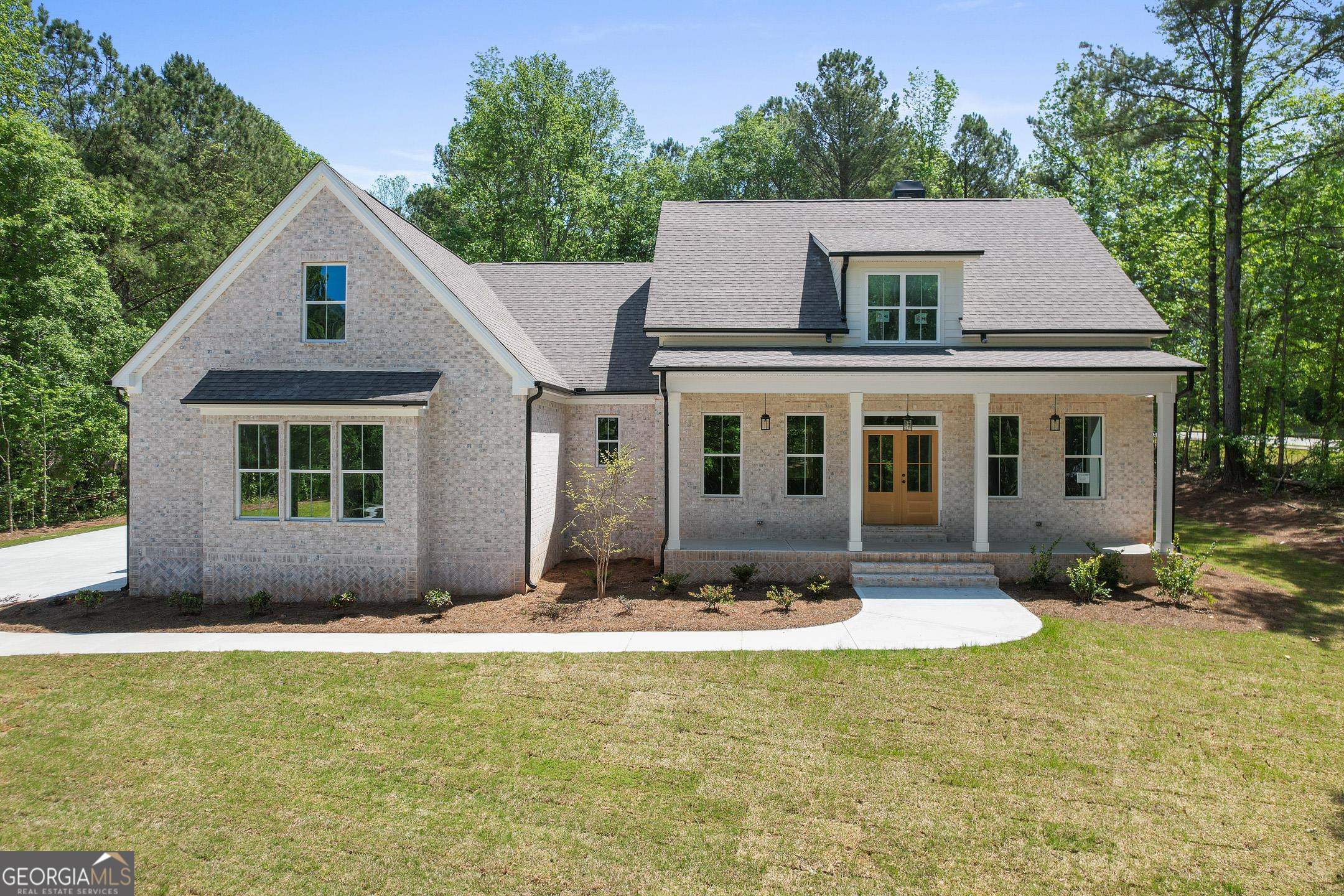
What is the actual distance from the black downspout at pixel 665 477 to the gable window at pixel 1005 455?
6.93 m

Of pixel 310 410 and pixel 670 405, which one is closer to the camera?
pixel 310 410

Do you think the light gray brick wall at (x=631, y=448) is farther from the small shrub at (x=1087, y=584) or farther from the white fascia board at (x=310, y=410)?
the small shrub at (x=1087, y=584)

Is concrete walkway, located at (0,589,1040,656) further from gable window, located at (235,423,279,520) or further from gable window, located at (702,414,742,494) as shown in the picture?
gable window, located at (702,414,742,494)

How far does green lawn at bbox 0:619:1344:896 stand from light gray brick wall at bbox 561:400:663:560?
21.1 ft

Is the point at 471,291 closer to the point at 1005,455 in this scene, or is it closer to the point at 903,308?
the point at 903,308

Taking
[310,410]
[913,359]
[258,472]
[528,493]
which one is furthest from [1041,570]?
[258,472]

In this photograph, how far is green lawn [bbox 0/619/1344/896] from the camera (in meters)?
5.02

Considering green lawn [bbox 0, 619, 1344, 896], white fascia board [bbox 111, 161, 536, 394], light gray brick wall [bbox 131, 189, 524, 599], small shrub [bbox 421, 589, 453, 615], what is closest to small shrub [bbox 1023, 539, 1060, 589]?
green lawn [bbox 0, 619, 1344, 896]

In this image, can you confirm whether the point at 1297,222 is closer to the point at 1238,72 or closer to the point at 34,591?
the point at 1238,72

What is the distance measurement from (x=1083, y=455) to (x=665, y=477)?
8.87m

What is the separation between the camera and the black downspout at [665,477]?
13289mm

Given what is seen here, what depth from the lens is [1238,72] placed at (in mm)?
21422

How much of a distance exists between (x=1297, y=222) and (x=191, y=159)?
42089 mm

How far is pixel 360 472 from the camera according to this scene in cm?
1204
